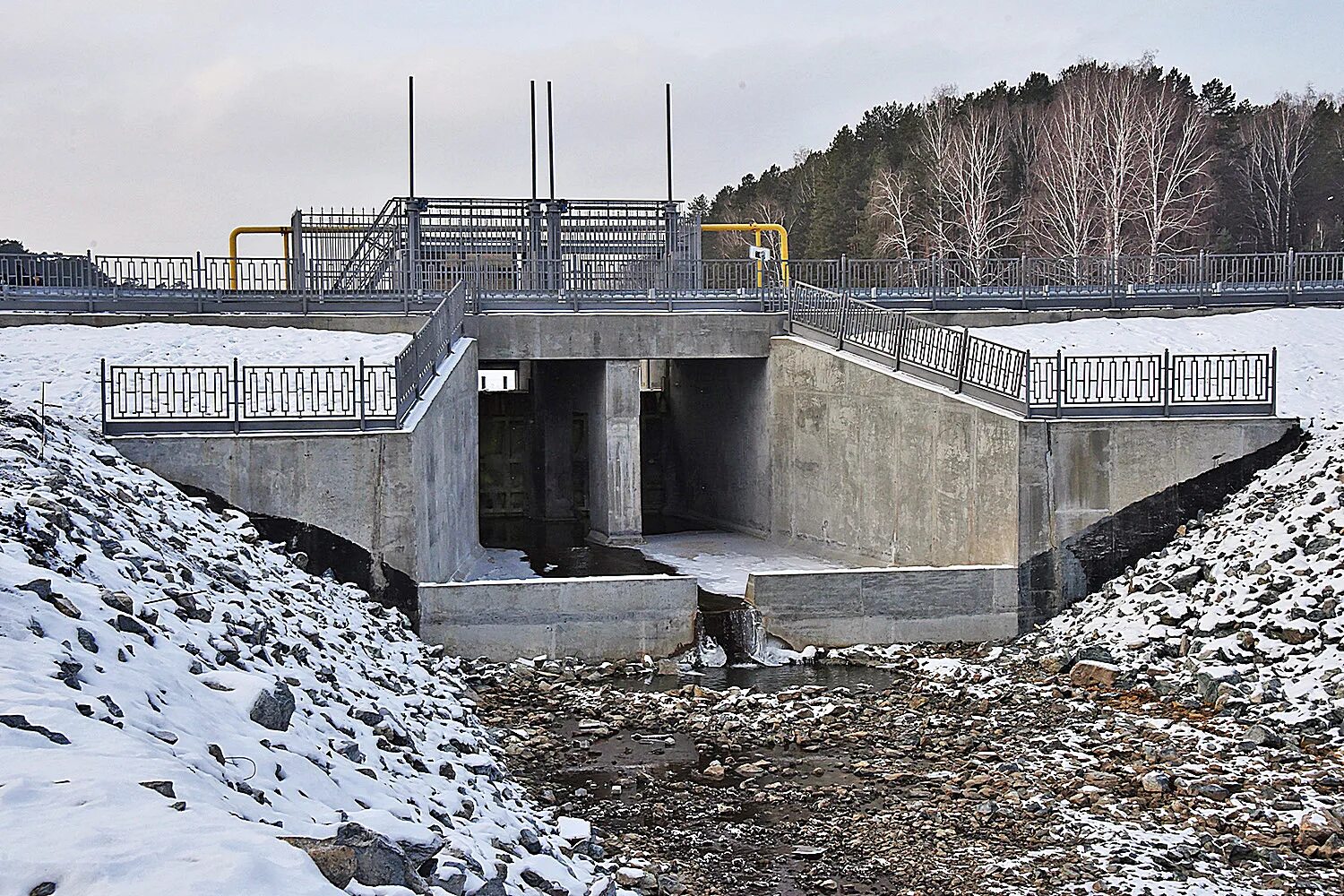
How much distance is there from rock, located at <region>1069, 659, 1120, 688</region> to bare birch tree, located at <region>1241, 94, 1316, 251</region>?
1793 inches

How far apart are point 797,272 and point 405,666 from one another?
53.4 feet

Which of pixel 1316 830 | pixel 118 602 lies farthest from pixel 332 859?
pixel 1316 830

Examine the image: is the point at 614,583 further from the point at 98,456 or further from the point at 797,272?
the point at 797,272

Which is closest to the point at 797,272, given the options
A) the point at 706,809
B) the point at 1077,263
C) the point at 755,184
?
the point at 1077,263

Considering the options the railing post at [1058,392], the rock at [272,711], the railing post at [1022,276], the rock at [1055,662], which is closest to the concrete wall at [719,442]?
the railing post at [1022,276]

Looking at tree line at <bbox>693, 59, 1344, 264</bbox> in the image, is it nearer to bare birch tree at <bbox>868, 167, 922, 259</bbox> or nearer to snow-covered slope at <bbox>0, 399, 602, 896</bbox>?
bare birch tree at <bbox>868, 167, 922, 259</bbox>

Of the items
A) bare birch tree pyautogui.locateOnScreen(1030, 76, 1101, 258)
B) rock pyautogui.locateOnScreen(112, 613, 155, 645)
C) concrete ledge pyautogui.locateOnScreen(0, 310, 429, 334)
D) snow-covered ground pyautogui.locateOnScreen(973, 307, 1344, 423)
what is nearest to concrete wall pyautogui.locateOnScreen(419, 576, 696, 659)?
concrete ledge pyautogui.locateOnScreen(0, 310, 429, 334)

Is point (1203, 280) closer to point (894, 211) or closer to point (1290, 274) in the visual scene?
point (1290, 274)

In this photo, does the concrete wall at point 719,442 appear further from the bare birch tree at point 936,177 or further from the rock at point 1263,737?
the bare birch tree at point 936,177

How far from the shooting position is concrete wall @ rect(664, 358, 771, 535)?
27.6 m

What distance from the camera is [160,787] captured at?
7.05 m

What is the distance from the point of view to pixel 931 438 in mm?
21719

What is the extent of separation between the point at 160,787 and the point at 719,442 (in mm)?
23648

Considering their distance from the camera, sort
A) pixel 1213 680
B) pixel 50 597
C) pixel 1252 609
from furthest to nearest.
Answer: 1. pixel 1252 609
2. pixel 1213 680
3. pixel 50 597
